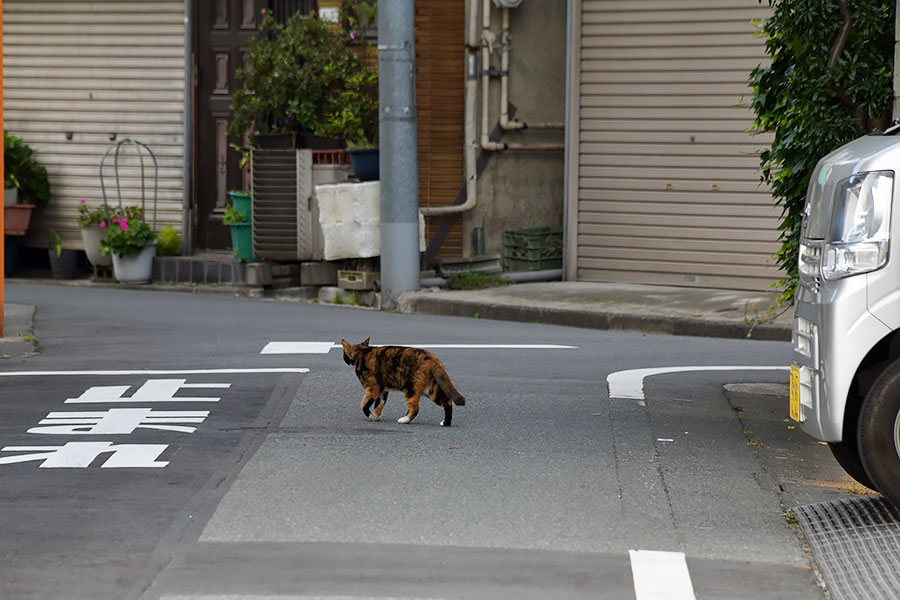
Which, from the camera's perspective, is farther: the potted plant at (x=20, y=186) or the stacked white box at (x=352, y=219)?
the potted plant at (x=20, y=186)

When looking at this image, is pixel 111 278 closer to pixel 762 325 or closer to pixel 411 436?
pixel 762 325

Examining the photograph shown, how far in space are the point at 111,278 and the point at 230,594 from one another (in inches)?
523

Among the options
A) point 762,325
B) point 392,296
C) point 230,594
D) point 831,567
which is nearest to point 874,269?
point 831,567

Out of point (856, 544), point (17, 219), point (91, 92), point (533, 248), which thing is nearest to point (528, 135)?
point (533, 248)

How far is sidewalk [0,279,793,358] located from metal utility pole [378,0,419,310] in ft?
1.23

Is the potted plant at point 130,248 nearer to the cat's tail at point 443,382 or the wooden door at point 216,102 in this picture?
the wooden door at point 216,102

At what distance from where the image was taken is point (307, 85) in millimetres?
15727

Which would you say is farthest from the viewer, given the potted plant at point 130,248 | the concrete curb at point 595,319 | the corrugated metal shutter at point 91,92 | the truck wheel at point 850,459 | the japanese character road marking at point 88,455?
the corrugated metal shutter at point 91,92

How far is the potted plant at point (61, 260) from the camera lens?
1794 cm

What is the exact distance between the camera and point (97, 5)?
17750mm

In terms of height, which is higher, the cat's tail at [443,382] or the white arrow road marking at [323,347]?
the cat's tail at [443,382]

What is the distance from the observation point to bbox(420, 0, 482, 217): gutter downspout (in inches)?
623

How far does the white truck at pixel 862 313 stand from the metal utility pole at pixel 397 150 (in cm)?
916

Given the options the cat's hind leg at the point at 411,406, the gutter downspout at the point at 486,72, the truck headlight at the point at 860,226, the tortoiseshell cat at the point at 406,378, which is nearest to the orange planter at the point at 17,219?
the gutter downspout at the point at 486,72
